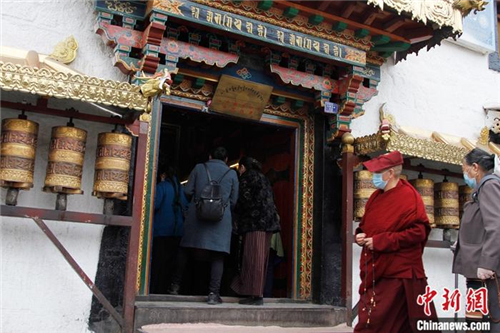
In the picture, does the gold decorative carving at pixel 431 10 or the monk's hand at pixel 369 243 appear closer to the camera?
the monk's hand at pixel 369 243

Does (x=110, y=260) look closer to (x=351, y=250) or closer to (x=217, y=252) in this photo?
(x=217, y=252)

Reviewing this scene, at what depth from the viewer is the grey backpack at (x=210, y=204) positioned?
16.1ft

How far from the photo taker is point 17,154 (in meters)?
4.22

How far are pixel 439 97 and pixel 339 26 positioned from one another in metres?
2.31

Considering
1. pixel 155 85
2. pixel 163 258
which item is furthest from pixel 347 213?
pixel 155 85

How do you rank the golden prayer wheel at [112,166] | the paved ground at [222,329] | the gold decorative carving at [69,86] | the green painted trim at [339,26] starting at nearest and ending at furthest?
the gold decorative carving at [69,86] → the paved ground at [222,329] → the golden prayer wheel at [112,166] → the green painted trim at [339,26]

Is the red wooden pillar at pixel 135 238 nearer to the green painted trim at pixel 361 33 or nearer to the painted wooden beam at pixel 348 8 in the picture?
the painted wooden beam at pixel 348 8

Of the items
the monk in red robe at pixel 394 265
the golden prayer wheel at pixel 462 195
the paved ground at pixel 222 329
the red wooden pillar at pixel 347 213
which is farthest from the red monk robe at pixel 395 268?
the golden prayer wheel at pixel 462 195

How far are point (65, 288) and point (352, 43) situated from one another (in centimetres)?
374

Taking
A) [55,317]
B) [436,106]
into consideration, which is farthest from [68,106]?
[436,106]

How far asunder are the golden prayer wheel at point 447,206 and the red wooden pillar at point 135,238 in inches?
145

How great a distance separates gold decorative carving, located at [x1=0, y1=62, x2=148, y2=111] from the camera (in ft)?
13.1

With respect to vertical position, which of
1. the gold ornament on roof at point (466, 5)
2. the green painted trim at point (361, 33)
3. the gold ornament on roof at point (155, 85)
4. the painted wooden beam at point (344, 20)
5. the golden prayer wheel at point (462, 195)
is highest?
the gold ornament on roof at point (466, 5)

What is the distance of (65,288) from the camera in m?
4.60
